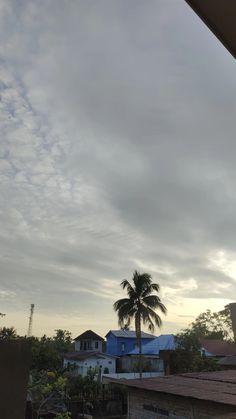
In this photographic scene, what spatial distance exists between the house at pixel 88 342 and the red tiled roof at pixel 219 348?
13560 millimetres

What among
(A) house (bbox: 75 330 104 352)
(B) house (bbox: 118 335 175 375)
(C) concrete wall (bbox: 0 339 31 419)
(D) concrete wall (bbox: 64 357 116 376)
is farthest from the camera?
(A) house (bbox: 75 330 104 352)

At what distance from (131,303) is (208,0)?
90.2 ft

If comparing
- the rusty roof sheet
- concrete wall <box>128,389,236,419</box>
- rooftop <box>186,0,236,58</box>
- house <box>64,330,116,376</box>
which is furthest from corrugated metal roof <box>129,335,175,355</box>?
rooftop <box>186,0,236,58</box>

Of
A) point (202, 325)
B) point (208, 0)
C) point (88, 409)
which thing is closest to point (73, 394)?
point (88, 409)

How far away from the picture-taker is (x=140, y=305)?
1097 inches

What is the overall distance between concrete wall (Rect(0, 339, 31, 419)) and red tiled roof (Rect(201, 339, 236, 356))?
123ft

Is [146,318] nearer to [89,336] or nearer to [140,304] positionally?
[140,304]

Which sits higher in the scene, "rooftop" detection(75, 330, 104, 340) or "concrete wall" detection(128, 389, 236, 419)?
"rooftop" detection(75, 330, 104, 340)

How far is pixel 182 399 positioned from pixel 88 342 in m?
33.3

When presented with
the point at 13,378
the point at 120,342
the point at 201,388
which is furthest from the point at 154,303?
the point at 13,378

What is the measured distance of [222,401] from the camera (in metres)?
10.8

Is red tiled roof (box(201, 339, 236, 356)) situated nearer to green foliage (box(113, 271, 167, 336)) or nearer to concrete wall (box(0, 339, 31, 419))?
green foliage (box(113, 271, 167, 336))

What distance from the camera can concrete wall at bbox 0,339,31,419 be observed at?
3.04m

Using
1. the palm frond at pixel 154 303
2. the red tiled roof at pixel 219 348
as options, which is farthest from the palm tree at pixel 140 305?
the red tiled roof at pixel 219 348
